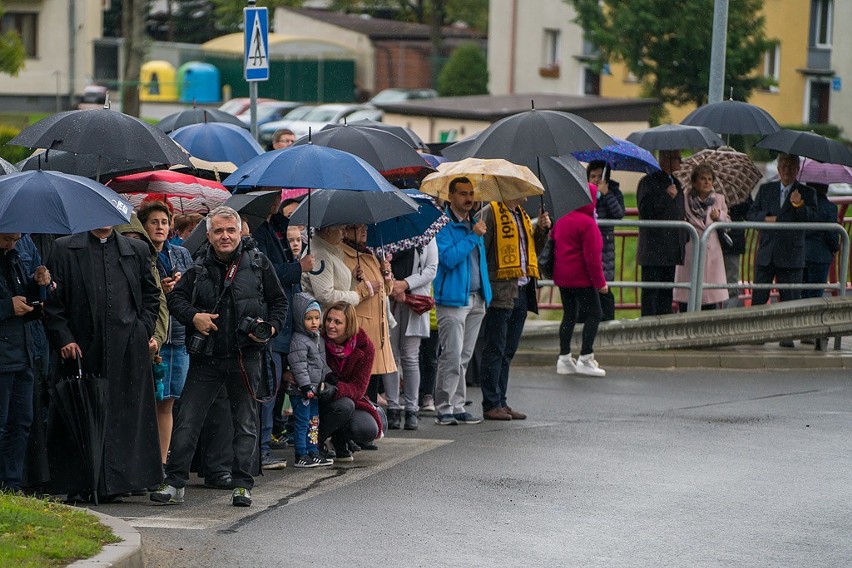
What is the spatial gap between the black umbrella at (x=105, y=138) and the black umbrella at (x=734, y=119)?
8.43m

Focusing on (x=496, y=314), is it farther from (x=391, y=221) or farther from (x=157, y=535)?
(x=157, y=535)

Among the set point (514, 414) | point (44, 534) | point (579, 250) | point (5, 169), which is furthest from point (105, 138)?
point (579, 250)

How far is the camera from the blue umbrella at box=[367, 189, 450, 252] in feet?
36.4

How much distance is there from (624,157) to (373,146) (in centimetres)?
387

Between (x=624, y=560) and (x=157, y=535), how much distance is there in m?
2.38

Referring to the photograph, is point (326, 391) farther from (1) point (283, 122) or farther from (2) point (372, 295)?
(1) point (283, 122)

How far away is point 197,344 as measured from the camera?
8.77 metres

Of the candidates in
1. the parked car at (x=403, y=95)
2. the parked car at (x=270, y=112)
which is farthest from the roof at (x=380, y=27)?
the parked car at (x=270, y=112)

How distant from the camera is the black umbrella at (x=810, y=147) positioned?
15.4 m

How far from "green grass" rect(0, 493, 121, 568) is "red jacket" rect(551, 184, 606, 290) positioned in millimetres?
6555

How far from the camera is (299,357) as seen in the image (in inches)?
385

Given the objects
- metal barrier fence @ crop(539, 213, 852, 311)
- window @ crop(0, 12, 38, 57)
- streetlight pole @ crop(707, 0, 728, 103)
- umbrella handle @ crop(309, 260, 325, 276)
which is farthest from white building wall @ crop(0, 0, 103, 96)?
umbrella handle @ crop(309, 260, 325, 276)

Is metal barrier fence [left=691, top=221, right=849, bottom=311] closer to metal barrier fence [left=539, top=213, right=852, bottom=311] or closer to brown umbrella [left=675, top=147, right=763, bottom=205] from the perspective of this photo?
metal barrier fence [left=539, top=213, right=852, bottom=311]

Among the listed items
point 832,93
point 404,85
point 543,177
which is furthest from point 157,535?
point 404,85
